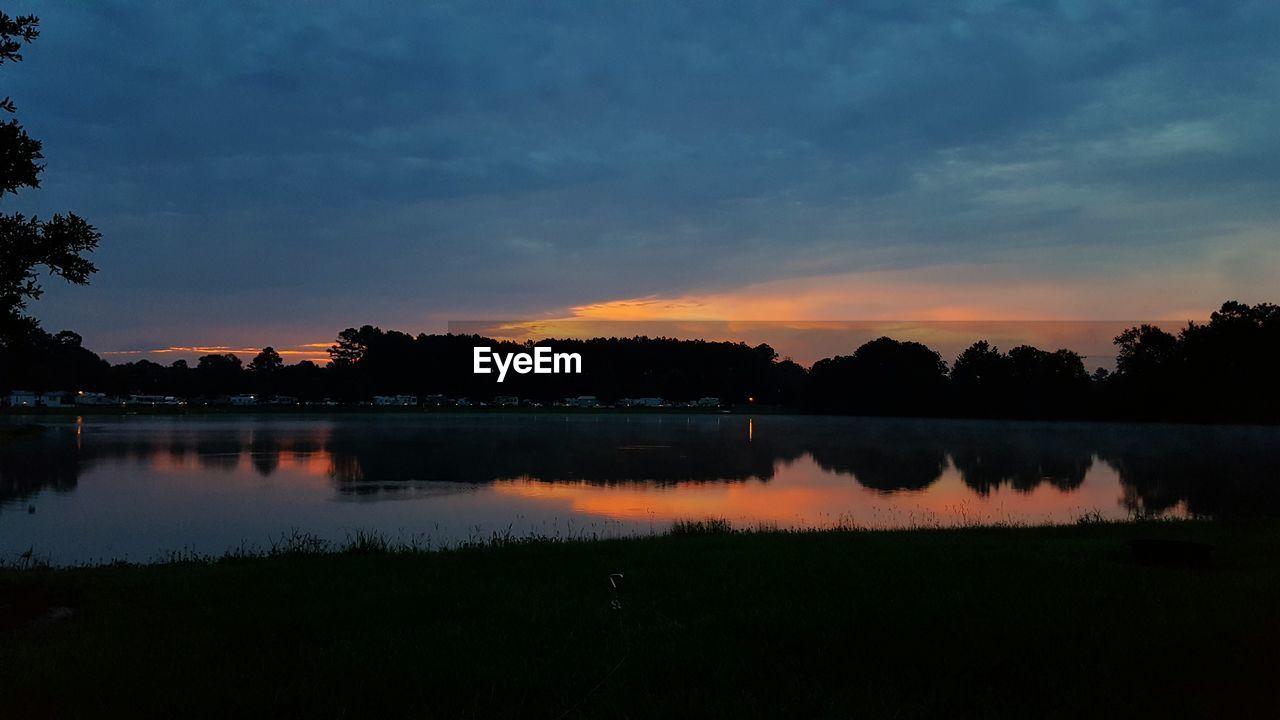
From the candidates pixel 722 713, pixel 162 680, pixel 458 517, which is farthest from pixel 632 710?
pixel 458 517

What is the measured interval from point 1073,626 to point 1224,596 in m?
3.03

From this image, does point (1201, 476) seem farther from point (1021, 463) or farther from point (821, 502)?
point (821, 502)

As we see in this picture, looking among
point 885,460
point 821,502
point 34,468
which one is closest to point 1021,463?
point 885,460

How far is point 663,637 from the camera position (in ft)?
31.1

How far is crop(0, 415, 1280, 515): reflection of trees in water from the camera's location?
38.5 m

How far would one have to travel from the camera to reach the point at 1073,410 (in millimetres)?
152750

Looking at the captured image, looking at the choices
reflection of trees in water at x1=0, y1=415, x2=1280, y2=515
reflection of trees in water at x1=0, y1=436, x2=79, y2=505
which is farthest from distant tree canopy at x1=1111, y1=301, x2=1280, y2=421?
reflection of trees in water at x1=0, y1=436, x2=79, y2=505

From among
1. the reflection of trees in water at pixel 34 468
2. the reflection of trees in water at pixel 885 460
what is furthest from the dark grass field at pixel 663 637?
the reflection of trees in water at pixel 34 468

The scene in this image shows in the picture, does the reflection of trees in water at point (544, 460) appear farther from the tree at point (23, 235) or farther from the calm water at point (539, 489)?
the tree at point (23, 235)

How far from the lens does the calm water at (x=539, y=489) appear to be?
25.9 metres

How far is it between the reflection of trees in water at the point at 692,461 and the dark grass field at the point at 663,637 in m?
22.0

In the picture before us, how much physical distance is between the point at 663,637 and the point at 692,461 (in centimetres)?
4343

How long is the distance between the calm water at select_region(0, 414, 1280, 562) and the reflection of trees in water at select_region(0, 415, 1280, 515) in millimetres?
218

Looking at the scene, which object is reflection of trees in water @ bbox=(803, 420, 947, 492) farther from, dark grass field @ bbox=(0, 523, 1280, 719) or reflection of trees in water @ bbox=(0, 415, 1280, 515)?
dark grass field @ bbox=(0, 523, 1280, 719)
